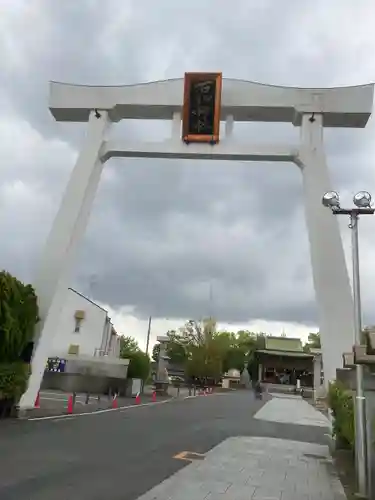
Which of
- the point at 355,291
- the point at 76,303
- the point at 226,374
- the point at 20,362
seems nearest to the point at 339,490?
the point at 355,291

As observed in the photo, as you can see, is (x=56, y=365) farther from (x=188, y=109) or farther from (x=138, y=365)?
(x=188, y=109)

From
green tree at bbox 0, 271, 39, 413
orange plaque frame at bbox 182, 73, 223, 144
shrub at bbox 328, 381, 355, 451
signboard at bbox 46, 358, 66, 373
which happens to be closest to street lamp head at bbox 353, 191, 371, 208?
shrub at bbox 328, 381, 355, 451

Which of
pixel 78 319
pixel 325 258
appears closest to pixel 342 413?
pixel 325 258

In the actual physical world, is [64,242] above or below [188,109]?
below

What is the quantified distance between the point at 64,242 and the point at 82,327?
82.6 feet

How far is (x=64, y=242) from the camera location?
48.5 ft

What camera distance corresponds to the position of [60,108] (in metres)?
15.6

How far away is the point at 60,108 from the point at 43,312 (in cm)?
648

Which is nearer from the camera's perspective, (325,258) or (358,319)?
(358,319)

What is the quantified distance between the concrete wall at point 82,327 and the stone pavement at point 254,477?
2862 centimetres

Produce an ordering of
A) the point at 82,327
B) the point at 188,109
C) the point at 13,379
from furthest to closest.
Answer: the point at 82,327
the point at 188,109
the point at 13,379

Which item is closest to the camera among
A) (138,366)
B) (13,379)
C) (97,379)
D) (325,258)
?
(13,379)

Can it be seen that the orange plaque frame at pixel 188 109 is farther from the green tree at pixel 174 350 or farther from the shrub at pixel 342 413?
the green tree at pixel 174 350

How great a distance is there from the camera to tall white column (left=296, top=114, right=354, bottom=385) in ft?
41.5
